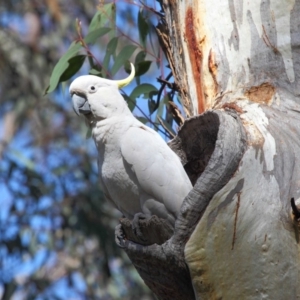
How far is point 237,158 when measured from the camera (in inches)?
71.7

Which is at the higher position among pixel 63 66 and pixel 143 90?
pixel 63 66

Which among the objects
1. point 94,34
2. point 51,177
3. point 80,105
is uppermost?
point 94,34

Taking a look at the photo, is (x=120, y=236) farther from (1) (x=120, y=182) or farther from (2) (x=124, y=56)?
(2) (x=124, y=56)

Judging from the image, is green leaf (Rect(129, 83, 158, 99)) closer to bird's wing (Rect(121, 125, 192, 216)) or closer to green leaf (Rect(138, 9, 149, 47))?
green leaf (Rect(138, 9, 149, 47))

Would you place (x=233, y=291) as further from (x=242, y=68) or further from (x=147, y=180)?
(x=242, y=68)

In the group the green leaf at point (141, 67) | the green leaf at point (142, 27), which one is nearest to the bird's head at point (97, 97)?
the green leaf at point (141, 67)

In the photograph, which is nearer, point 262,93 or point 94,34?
point 262,93

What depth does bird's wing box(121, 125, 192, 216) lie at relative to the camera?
84.2 inches

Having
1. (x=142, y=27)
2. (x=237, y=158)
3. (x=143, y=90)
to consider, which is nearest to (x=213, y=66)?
(x=237, y=158)

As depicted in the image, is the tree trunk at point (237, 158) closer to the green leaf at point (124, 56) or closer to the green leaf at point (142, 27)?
the green leaf at point (124, 56)

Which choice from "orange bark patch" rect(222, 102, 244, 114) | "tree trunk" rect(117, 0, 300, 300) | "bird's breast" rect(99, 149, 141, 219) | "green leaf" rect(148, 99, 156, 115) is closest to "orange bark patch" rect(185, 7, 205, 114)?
"tree trunk" rect(117, 0, 300, 300)

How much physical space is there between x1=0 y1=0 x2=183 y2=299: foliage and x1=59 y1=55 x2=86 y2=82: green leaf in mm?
1471

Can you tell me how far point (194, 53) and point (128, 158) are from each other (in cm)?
45

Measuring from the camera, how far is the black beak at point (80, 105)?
2320 mm
